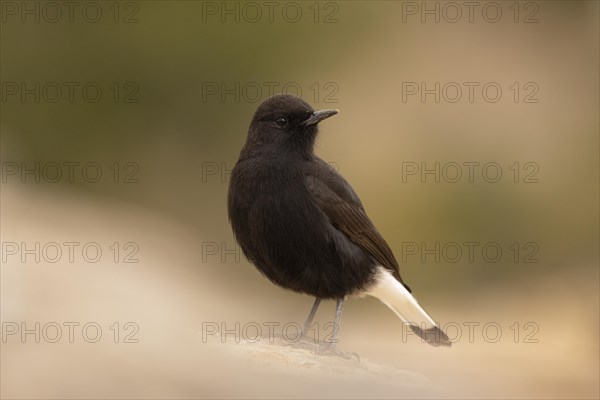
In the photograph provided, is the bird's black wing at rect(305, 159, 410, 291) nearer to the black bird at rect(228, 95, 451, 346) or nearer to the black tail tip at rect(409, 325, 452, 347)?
the black bird at rect(228, 95, 451, 346)

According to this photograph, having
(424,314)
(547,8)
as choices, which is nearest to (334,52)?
(547,8)

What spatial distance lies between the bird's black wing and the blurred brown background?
315cm

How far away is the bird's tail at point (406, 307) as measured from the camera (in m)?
7.30

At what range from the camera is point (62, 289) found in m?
6.61

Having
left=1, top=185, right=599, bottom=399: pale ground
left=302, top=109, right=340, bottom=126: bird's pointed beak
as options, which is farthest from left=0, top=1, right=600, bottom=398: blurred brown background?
left=302, top=109, right=340, bottom=126: bird's pointed beak

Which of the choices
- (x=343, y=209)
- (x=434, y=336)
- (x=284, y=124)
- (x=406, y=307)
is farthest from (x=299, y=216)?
(x=434, y=336)

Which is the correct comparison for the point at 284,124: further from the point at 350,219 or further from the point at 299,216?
the point at 350,219

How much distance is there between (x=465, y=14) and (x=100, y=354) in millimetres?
12094

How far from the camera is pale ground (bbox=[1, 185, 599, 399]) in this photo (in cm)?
524

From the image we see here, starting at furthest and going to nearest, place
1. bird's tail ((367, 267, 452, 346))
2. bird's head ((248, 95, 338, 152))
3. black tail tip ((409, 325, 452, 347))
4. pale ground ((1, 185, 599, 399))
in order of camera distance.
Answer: black tail tip ((409, 325, 452, 347)) < bird's tail ((367, 267, 452, 346)) < bird's head ((248, 95, 338, 152)) < pale ground ((1, 185, 599, 399))

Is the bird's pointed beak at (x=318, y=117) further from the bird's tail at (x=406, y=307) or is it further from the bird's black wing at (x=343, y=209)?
the bird's tail at (x=406, y=307)

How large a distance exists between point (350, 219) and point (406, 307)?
1063 millimetres

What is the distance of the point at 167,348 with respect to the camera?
19.1ft

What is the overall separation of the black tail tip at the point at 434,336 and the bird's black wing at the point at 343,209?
688 mm
